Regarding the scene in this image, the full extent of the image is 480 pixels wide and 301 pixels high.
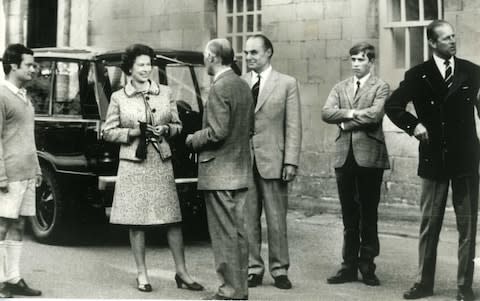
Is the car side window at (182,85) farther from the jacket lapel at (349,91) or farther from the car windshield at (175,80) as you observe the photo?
the jacket lapel at (349,91)

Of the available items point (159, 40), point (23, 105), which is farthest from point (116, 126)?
point (159, 40)

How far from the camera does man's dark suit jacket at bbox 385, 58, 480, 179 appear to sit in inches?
220

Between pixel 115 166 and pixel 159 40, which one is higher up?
pixel 159 40

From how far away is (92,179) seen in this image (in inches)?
285

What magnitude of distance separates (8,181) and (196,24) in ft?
16.5

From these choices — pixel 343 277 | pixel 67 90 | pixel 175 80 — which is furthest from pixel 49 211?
pixel 343 277

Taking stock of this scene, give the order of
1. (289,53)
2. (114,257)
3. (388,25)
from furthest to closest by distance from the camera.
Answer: (289,53)
(388,25)
(114,257)

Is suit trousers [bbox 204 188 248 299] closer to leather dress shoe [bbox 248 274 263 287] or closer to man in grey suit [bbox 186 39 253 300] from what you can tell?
man in grey suit [bbox 186 39 253 300]

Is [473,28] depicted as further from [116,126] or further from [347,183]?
[116,126]

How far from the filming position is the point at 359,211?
6.33m

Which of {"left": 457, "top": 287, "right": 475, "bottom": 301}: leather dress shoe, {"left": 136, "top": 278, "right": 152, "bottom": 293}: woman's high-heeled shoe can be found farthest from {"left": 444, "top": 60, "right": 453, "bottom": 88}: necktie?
{"left": 136, "top": 278, "right": 152, "bottom": 293}: woman's high-heeled shoe

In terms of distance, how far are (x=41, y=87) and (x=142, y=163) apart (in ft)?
6.74

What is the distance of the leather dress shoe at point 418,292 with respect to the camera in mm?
5652

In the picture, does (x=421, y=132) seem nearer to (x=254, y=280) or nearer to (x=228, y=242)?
(x=228, y=242)
